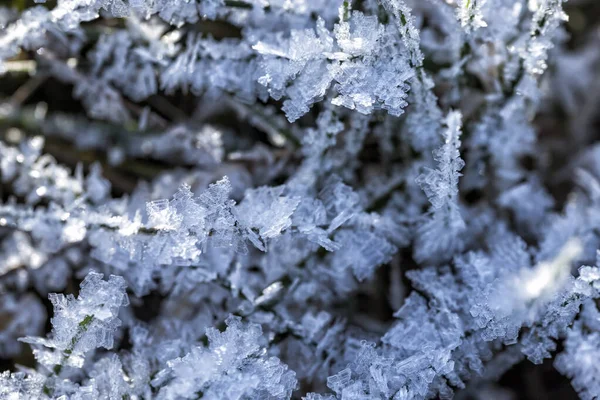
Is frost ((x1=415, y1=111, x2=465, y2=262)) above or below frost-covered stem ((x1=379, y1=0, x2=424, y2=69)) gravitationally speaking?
below

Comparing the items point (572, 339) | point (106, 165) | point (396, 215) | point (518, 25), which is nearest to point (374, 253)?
point (396, 215)

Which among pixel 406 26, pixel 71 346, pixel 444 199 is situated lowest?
pixel 71 346

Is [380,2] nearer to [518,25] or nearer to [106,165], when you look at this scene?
[518,25]

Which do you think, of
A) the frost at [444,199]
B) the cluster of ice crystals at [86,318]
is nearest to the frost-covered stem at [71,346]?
the cluster of ice crystals at [86,318]

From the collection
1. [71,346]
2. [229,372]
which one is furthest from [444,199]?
[71,346]

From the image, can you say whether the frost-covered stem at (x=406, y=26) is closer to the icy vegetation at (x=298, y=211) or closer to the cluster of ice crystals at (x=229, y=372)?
the icy vegetation at (x=298, y=211)

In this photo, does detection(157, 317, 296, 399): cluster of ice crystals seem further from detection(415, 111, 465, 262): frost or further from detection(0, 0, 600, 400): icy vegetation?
detection(415, 111, 465, 262): frost

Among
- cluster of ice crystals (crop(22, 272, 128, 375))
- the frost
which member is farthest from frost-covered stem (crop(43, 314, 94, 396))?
the frost

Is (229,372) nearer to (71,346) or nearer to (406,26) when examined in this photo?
(71,346)
